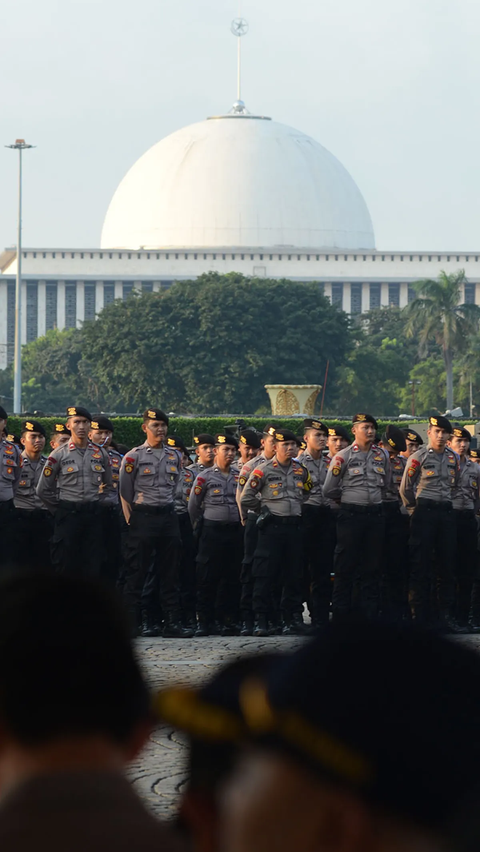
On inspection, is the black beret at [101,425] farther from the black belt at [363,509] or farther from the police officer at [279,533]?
the black belt at [363,509]

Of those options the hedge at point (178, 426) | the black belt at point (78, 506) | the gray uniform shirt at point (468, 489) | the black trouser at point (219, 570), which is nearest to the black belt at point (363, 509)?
the gray uniform shirt at point (468, 489)

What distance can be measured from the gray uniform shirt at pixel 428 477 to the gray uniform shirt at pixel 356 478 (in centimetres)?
19

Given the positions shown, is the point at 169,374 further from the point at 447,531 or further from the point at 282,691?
the point at 282,691

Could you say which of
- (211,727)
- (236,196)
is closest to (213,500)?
(211,727)

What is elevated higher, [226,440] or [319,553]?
[226,440]

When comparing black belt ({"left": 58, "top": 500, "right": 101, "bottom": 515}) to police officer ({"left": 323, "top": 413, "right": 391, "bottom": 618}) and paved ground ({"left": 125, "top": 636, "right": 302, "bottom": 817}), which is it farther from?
police officer ({"left": 323, "top": 413, "right": 391, "bottom": 618})

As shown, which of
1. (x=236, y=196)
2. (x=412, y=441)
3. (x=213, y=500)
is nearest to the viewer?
(x=213, y=500)

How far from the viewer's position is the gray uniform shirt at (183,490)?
11.4 m

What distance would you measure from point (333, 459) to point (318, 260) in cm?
8779

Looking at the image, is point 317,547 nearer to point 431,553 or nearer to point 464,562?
point 431,553

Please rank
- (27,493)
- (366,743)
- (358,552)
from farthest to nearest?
(27,493) < (358,552) < (366,743)

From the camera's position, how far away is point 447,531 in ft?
36.3

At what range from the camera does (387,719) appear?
1.06m

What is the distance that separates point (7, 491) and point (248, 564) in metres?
1.83
